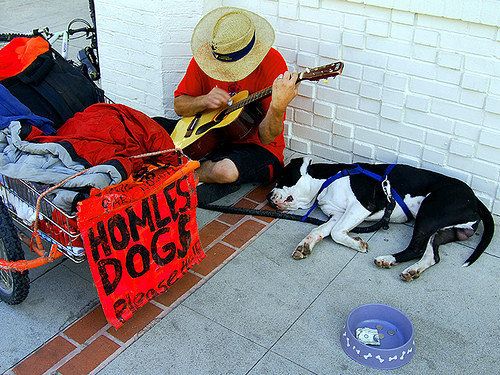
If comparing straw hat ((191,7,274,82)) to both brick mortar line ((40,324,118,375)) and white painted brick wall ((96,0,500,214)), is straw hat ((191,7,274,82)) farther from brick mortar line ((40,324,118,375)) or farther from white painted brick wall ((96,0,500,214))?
brick mortar line ((40,324,118,375))

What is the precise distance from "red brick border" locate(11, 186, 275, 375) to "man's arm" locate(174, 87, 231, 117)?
0.86 meters

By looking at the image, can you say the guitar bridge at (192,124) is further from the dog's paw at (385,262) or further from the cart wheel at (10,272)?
the dog's paw at (385,262)

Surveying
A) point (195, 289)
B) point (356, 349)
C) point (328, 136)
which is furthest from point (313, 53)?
point (356, 349)

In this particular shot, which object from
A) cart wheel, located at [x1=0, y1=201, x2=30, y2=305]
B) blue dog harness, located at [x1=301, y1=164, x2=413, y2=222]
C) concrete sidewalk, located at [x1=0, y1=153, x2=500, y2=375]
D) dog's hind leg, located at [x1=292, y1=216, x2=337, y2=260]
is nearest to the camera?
concrete sidewalk, located at [x1=0, y1=153, x2=500, y2=375]

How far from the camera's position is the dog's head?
12.7 feet

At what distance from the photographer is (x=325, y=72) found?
343 cm

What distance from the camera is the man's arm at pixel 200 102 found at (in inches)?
153

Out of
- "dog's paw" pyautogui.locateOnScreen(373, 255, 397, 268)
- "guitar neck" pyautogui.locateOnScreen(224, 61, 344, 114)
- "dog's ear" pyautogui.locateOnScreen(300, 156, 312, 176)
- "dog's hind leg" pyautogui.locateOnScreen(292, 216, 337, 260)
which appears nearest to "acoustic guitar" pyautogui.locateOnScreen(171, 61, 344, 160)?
"guitar neck" pyautogui.locateOnScreen(224, 61, 344, 114)

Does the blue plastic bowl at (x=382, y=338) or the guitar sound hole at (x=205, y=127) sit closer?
the blue plastic bowl at (x=382, y=338)

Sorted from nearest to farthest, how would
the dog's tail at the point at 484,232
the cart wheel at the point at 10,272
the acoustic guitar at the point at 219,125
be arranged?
1. the cart wheel at the point at 10,272
2. the dog's tail at the point at 484,232
3. the acoustic guitar at the point at 219,125

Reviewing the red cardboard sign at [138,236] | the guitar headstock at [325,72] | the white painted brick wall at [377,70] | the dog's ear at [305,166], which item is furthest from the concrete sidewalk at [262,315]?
the guitar headstock at [325,72]

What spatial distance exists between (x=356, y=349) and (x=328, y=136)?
1.84 metres

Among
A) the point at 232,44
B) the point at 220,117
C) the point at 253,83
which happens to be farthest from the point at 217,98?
the point at 232,44

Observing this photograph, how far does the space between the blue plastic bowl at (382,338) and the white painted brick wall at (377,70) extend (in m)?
1.23
